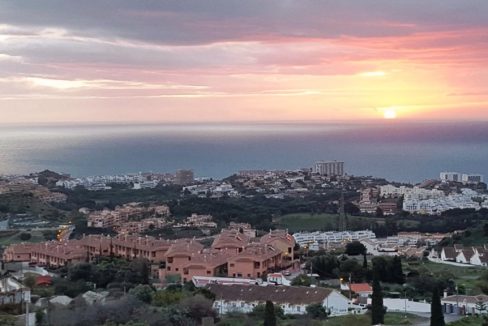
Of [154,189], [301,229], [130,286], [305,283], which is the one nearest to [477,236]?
[301,229]

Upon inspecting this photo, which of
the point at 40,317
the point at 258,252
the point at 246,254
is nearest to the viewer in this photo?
the point at 40,317

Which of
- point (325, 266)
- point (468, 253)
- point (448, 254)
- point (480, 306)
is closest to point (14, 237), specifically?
point (325, 266)

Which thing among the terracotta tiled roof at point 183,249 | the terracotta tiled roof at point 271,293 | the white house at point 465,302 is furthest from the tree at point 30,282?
the white house at point 465,302

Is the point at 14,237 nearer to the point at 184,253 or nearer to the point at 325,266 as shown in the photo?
the point at 184,253

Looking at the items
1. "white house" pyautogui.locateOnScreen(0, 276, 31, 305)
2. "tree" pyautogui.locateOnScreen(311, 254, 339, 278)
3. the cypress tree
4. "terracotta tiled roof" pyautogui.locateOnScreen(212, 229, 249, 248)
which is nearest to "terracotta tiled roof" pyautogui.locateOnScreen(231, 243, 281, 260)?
"terracotta tiled roof" pyautogui.locateOnScreen(212, 229, 249, 248)

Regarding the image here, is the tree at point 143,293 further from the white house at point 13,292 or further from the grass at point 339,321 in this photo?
the white house at point 13,292

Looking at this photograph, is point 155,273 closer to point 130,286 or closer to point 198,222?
point 130,286
